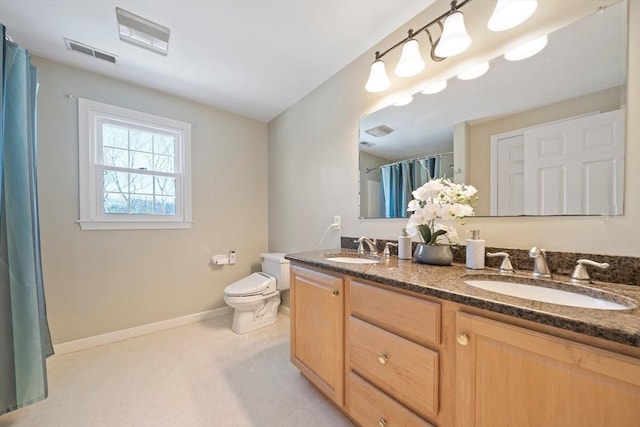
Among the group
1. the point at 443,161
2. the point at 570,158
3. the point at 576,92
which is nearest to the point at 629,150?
the point at 570,158

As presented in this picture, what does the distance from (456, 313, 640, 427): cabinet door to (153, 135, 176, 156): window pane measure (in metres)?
2.80

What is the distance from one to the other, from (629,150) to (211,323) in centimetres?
311

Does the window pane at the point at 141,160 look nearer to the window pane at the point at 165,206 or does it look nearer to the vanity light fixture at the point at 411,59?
the window pane at the point at 165,206

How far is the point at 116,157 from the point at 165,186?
45 centimetres

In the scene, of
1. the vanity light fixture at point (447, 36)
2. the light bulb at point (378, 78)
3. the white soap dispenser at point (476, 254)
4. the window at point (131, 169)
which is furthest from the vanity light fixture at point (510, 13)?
the window at point (131, 169)

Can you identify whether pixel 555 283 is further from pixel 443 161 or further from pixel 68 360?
pixel 68 360

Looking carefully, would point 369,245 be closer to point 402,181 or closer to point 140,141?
point 402,181

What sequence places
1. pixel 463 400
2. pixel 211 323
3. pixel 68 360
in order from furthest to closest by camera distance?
1. pixel 211 323
2. pixel 68 360
3. pixel 463 400

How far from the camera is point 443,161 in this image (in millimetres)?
1382

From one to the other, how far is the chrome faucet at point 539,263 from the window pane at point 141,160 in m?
2.95

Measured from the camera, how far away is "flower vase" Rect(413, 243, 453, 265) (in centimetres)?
120

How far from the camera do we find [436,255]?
1212mm

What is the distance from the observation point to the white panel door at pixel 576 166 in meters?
0.89

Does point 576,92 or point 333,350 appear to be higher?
point 576,92
